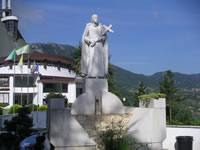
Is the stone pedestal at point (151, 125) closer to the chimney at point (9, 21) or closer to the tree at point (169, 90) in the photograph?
the tree at point (169, 90)

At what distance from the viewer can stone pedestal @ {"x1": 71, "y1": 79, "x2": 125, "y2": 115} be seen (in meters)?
7.97

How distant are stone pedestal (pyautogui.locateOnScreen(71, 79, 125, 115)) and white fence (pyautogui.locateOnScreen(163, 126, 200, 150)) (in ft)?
8.28

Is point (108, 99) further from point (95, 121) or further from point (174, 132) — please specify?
point (174, 132)

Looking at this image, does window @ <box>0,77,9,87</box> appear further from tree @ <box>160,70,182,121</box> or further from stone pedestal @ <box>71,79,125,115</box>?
stone pedestal @ <box>71,79,125,115</box>

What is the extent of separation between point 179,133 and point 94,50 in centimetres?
442

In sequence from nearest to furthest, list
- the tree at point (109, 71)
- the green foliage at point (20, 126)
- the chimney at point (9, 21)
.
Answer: the green foliage at point (20, 126) → the tree at point (109, 71) → the chimney at point (9, 21)

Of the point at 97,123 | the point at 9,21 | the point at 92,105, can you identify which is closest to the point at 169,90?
the point at 92,105

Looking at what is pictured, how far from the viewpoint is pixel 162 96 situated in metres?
8.34

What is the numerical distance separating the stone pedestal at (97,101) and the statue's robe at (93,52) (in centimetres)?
48

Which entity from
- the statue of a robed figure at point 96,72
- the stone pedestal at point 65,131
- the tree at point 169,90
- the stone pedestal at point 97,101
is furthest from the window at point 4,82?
the stone pedestal at point 65,131

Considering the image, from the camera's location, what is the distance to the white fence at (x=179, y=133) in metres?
9.30

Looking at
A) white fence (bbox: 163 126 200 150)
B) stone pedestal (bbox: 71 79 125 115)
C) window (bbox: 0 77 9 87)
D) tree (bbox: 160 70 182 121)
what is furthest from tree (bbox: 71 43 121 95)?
stone pedestal (bbox: 71 79 125 115)

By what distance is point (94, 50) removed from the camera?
8.98 m

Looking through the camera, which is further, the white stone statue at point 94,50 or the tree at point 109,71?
the tree at point 109,71
